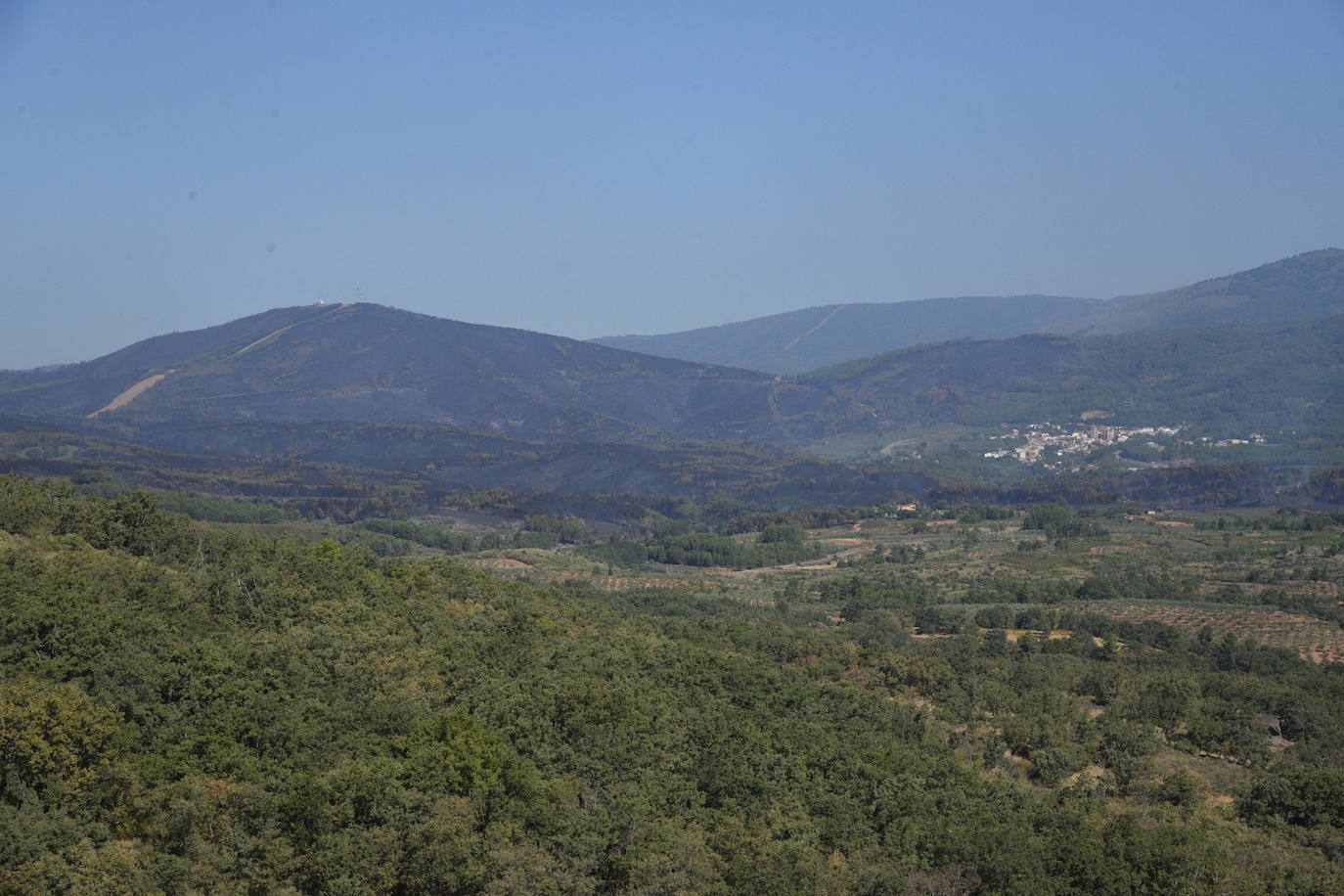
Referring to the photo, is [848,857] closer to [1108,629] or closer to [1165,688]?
[1165,688]

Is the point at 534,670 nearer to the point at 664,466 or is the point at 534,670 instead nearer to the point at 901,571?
the point at 901,571

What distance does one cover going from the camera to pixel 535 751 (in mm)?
33438

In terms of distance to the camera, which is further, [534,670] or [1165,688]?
[1165,688]

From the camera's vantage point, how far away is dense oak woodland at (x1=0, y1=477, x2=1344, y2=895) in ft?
89.2

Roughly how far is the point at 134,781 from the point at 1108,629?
57.5m

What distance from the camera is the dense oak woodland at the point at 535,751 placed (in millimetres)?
27188

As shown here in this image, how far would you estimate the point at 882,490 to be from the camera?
172 m

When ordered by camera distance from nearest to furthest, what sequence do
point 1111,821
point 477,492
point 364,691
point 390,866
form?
1. point 390,866
2. point 1111,821
3. point 364,691
4. point 477,492

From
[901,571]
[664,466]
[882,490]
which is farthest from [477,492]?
[901,571]

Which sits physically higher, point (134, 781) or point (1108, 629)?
point (134, 781)

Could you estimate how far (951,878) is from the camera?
28547 mm

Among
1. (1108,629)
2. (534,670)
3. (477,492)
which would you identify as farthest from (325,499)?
(534,670)

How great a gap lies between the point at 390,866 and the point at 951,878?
13.3m

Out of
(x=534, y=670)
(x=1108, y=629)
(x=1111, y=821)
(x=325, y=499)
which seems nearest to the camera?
(x=1111, y=821)
